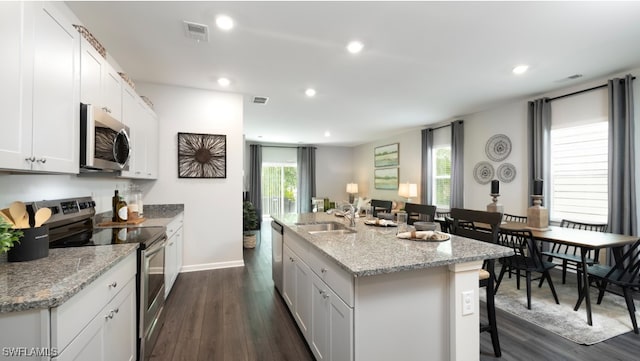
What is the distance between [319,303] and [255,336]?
0.85m

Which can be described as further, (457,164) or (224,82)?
(457,164)

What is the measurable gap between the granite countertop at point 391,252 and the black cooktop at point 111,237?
1.15 m

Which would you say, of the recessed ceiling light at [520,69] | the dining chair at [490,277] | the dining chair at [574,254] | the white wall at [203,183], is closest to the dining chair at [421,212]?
the dining chair at [490,277]

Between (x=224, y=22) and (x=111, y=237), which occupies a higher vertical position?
(x=224, y=22)

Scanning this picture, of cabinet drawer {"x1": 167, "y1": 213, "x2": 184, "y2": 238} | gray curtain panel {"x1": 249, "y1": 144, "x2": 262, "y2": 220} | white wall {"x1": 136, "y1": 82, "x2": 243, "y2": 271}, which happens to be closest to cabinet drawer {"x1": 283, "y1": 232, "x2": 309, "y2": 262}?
cabinet drawer {"x1": 167, "y1": 213, "x2": 184, "y2": 238}

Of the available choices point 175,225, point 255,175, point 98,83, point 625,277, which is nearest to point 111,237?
point 98,83

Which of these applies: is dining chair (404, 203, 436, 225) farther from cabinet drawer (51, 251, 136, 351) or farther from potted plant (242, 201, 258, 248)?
potted plant (242, 201, 258, 248)

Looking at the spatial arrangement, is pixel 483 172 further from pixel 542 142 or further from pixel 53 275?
pixel 53 275

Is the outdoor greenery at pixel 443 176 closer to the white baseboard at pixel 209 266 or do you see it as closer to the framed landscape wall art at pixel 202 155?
the white baseboard at pixel 209 266

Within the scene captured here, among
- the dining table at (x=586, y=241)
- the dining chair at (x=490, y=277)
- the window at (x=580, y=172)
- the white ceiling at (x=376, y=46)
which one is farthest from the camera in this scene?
the window at (x=580, y=172)

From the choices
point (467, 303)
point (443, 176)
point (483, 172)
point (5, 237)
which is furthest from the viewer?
point (443, 176)

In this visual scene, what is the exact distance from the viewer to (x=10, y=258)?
1343 mm

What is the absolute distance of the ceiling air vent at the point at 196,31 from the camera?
7.65 ft

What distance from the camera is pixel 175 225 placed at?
3.30 m
